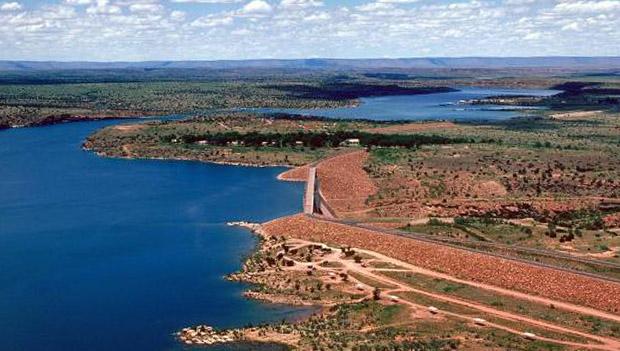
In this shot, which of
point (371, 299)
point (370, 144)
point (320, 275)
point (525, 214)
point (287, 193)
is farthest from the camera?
point (370, 144)

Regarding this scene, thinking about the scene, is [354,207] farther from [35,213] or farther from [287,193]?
[35,213]

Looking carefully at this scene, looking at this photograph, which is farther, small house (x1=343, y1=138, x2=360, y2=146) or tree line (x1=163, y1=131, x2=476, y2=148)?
small house (x1=343, y1=138, x2=360, y2=146)

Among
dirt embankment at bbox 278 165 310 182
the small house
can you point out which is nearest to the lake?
dirt embankment at bbox 278 165 310 182

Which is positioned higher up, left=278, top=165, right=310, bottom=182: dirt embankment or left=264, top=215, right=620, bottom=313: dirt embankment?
left=264, top=215, right=620, bottom=313: dirt embankment

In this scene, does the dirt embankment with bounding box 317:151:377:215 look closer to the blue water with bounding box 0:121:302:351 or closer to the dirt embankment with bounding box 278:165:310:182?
the dirt embankment with bounding box 278:165:310:182

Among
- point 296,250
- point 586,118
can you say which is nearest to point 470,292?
point 296,250

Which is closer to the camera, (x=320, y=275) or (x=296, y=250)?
(x=320, y=275)

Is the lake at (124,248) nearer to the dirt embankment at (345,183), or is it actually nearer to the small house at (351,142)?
the dirt embankment at (345,183)

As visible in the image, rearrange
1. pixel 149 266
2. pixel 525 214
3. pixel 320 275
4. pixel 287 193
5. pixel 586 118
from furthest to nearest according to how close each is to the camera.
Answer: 1. pixel 586 118
2. pixel 287 193
3. pixel 525 214
4. pixel 149 266
5. pixel 320 275
